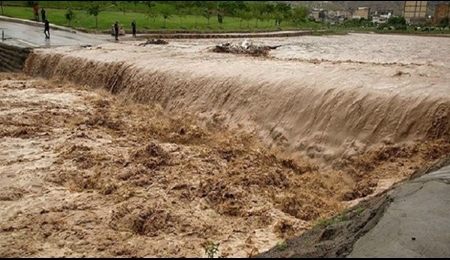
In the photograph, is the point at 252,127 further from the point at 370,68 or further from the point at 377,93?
the point at 370,68

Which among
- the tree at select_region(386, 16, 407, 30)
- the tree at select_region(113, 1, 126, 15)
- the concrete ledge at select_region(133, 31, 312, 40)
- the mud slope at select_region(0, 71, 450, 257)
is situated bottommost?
the mud slope at select_region(0, 71, 450, 257)

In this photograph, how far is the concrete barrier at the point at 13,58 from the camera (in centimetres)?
2027

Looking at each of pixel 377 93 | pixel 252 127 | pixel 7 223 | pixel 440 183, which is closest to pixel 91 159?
pixel 7 223

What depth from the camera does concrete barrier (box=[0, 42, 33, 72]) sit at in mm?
20266

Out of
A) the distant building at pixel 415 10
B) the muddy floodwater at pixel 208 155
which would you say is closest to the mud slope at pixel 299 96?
the muddy floodwater at pixel 208 155

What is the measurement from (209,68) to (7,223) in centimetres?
859

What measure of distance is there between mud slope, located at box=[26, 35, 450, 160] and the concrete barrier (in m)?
4.24

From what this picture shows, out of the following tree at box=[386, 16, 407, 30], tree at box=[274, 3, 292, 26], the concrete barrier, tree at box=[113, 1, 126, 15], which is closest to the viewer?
the concrete barrier

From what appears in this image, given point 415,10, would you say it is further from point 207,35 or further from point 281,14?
point 207,35

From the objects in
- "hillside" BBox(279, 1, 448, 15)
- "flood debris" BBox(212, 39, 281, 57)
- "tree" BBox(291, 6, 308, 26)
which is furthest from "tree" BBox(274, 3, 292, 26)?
"hillside" BBox(279, 1, 448, 15)

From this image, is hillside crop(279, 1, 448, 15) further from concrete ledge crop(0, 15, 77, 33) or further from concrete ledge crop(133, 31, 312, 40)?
concrete ledge crop(0, 15, 77, 33)

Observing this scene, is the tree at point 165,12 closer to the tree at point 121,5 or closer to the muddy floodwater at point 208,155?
the tree at point 121,5

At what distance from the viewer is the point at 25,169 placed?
9336 millimetres

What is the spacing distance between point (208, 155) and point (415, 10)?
6526cm
